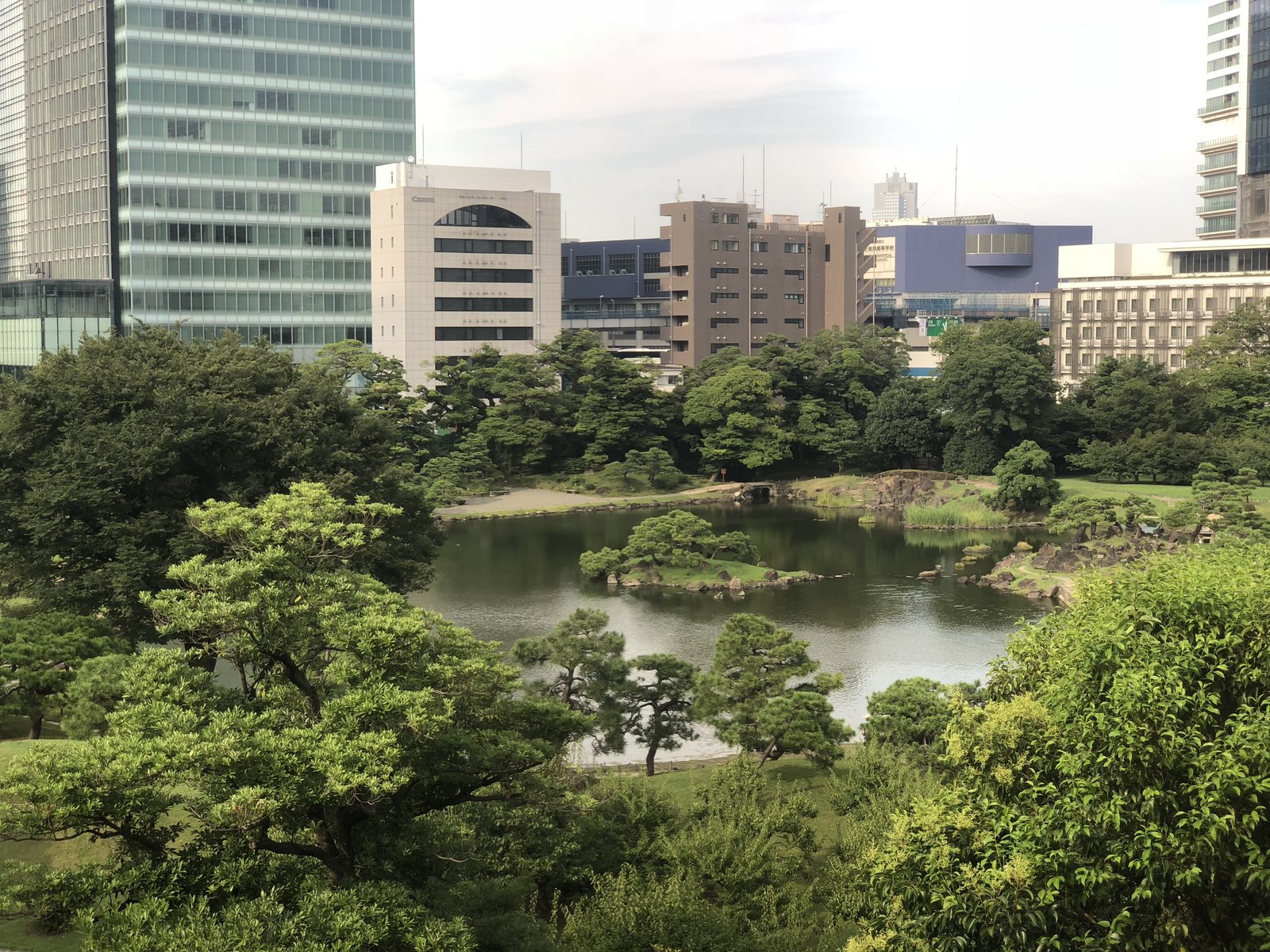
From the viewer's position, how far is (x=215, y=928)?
1032cm

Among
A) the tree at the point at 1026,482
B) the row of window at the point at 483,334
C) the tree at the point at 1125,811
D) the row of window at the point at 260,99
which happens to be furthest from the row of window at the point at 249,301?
the tree at the point at 1125,811

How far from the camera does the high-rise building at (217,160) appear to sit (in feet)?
205

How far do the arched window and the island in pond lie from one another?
27.6 metres

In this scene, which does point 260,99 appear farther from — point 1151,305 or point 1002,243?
point 1002,243

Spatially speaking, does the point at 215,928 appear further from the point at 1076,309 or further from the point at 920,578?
the point at 1076,309

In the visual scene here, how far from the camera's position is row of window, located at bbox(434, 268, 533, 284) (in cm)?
6306

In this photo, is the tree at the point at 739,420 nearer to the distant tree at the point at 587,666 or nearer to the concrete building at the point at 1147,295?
the concrete building at the point at 1147,295

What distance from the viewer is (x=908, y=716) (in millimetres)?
21125

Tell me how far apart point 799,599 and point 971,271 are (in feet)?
208

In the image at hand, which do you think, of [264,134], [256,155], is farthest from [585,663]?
[264,134]

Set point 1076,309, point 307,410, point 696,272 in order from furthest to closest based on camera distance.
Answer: point 696,272, point 1076,309, point 307,410

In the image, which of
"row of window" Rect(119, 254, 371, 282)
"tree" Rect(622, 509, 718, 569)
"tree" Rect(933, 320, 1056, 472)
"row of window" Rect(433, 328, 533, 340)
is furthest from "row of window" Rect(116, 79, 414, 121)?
"tree" Rect(622, 509, 718, 569)

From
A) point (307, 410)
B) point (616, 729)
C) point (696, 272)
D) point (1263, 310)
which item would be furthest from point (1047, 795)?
point (696, 272)

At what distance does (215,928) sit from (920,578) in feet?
105
